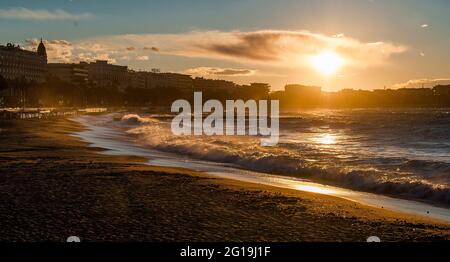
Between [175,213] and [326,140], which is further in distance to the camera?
[326,140]

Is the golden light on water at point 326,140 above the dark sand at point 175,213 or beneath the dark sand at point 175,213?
beneath

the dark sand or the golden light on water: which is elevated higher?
the dark sand

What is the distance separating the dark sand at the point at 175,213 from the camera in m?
8.42

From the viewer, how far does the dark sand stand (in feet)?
27.6

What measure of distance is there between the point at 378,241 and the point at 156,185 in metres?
6.99

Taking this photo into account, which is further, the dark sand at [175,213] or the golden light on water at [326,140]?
the golden light on water at [326,140]

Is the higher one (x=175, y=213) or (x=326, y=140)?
(x=175, y=213)

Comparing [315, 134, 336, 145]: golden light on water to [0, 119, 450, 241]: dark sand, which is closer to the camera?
[0, 119, 450, 241]: dark sand

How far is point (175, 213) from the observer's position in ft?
33.0
